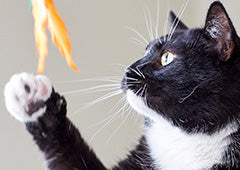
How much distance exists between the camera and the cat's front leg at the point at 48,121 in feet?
2.54

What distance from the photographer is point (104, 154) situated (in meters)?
1.51

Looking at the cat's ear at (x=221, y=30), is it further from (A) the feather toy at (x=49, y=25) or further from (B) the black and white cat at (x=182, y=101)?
(A) the feather toy at (x=49, y=25)

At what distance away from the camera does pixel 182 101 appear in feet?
2.58

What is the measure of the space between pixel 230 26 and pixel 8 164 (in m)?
0.89

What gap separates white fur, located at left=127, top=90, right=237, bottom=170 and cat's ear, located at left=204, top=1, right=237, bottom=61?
0.19 metres

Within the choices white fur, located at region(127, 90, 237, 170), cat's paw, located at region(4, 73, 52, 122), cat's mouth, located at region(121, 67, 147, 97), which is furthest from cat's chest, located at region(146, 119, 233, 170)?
cat's paw, located at region(4, 73, 52, 122)

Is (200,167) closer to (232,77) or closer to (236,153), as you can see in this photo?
(236,153)

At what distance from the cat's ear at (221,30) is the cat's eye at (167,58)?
Result: 0.35ft

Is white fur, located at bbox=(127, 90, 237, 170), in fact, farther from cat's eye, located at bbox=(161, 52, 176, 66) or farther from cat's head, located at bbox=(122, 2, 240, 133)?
cat's eye, located at bbox=(161, 52, 176, 66)

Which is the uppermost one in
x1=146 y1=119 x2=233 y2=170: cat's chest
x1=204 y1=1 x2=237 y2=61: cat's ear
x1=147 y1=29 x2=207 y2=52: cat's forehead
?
x1=204 y1=1 x2=237 y2=61: cat's ear

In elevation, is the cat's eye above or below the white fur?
above

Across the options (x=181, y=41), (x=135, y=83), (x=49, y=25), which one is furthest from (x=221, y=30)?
(x=49, y=25)

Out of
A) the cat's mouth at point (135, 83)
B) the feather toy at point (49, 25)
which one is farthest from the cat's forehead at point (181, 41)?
the feather toy at point (49, 25)

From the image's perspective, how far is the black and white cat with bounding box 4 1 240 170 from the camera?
0.78 m
